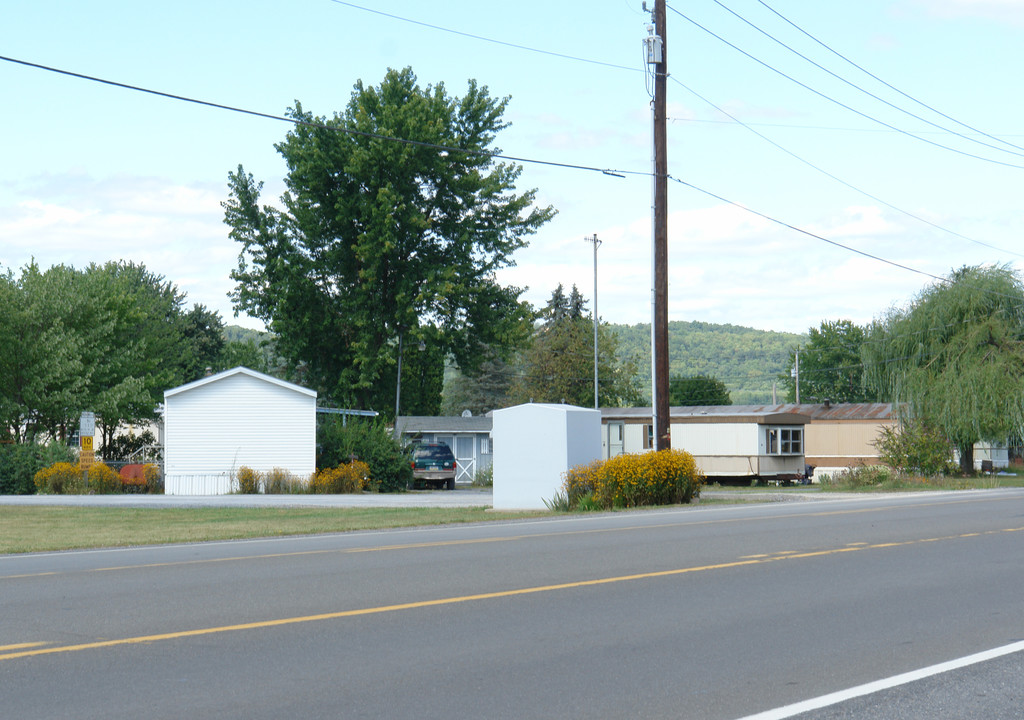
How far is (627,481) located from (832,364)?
3707 inches

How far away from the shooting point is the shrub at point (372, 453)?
39.1 m

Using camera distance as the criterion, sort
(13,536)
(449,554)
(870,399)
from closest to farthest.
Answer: (449,554)
(13,536)
(870,399)

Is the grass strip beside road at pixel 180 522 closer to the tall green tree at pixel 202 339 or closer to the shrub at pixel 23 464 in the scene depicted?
the shrub at pixel 23 464

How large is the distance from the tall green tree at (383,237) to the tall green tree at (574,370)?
2657 cm

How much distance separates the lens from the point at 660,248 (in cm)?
2650

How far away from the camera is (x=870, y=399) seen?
113m

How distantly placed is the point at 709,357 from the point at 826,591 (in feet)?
467

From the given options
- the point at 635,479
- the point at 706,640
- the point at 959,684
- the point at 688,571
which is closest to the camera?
the point at 959,684

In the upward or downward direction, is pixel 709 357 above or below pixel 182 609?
above

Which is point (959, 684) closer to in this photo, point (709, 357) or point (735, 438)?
point (735, 438)

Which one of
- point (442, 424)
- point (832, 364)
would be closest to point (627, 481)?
point (442, 424)

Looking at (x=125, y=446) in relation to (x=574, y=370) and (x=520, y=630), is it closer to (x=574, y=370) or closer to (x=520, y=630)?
(x=574, y=370)

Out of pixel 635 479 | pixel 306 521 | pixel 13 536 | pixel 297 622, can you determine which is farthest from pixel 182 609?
pixel 635 479

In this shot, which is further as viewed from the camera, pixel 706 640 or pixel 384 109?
pixel 384 109
